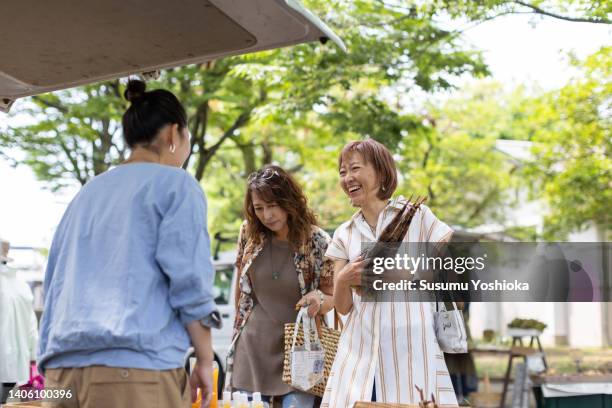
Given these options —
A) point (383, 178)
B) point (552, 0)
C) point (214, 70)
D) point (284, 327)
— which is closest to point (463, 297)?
point (383, 178)

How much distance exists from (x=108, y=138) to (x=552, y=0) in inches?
330

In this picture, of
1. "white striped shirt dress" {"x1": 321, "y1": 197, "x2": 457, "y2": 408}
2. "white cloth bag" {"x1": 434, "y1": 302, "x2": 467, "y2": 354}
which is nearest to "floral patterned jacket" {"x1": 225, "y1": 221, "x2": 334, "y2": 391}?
"white striped shirt dress" {"x1": 321, "y1": 197, "x2": 457, "y2": 408}

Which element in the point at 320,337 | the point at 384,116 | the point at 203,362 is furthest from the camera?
the point at 384,116

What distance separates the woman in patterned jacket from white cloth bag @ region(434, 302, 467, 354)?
888 mm

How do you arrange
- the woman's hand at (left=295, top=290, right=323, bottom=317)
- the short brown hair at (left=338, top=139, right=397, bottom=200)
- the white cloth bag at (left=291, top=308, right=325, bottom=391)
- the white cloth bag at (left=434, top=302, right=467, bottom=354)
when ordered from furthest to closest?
the woman's hand at (left=295, top=290, right=323, bottom=317)
the white cloth bag at (left=291, top=308, right=325, bottom=391)
the short brown hair at (left=338, top=139, right=397, bottom=200)
the white cloth bag at (left=434, top=302, right=467, bottom=354)

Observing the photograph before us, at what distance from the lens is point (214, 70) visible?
14.0 m

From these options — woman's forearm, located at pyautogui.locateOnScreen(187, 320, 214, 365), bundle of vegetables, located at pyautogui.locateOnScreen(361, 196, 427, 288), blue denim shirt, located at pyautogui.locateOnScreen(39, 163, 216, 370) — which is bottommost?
woman's forearm, located at pyautogui.locateOnScreen(187, 320, 214, 365)

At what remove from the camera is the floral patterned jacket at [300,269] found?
473cm

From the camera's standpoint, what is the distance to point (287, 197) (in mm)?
4750

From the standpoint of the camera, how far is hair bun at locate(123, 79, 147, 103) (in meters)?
A: 2.81

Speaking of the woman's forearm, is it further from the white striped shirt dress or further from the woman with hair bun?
the white striped shirt dress

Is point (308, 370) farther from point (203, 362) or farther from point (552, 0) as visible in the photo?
point (552, 0)

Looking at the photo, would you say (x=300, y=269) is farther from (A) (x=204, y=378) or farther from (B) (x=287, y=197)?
(A) (x=204, y=378)

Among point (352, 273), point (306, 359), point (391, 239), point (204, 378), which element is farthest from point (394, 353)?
point (204, 378)
